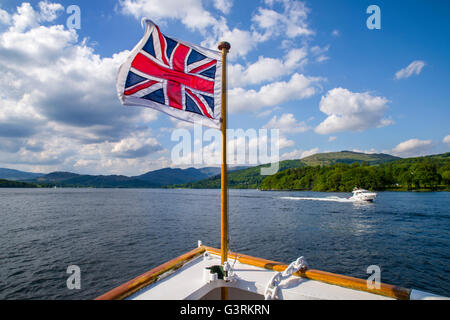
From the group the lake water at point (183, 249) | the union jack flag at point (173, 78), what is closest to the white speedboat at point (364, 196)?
the lake water at point (183, 249)

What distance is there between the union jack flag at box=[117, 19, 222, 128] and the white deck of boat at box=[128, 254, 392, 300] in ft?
11.7

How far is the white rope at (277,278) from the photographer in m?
4.43

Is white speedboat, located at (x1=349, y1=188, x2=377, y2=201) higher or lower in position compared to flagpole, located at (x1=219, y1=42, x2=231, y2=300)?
lower

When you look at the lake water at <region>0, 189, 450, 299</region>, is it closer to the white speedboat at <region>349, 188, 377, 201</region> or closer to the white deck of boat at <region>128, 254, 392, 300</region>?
the white deck of boat at <region>128, 254, 392, 300</region>

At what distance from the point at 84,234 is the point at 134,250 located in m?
9.14

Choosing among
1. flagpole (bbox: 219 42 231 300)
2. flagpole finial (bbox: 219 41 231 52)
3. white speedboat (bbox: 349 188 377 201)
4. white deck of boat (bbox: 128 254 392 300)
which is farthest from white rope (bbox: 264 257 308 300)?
white speedboat (bbox: 349 188 377 201)

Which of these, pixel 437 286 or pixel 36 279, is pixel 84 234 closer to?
pixel 36 279

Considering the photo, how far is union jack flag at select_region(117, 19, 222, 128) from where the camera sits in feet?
16.0

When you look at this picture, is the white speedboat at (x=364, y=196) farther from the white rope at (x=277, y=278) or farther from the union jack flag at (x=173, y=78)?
the union jack flag at (x=173, y=78)

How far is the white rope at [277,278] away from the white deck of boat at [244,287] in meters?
Result: 0.12

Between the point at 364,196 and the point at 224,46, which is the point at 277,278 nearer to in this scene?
the point at 224,46

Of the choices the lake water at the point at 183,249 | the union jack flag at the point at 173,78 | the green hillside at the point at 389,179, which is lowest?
the lake water at the point at 183,249

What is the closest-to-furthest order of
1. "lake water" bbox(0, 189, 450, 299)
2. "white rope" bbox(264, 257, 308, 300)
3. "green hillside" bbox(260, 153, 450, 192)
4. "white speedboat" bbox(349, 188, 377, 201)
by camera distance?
1. "white rope" bbox(264, 257, 308, 300)
2. "lake water" bbox(0, 189, 450, 299)
3. "white speedboat" bbox(349, 188, 377, 201)
4. "green hillside" bbox(260, 153, 450, 192)
